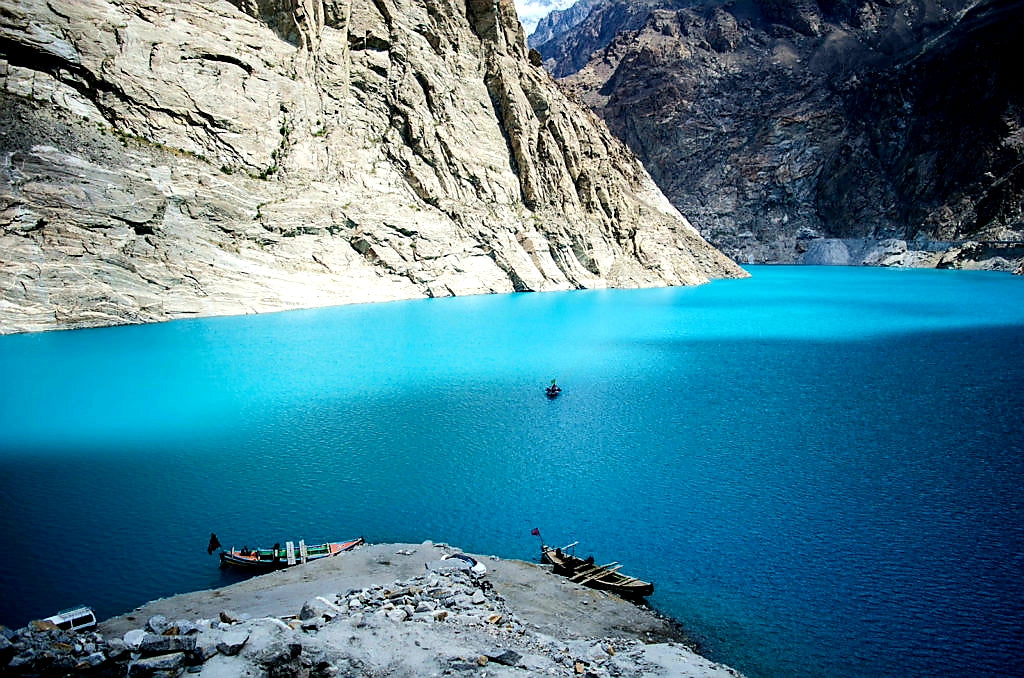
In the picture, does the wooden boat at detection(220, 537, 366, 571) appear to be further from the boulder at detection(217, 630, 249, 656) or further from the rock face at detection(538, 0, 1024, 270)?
the rock face at detection(538, 0, 1024, 270)

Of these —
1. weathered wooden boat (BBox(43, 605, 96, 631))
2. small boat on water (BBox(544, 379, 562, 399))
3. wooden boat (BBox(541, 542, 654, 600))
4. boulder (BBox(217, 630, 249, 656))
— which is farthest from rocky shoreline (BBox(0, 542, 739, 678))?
small boat on water (BBox(544, 379, 562, 399))

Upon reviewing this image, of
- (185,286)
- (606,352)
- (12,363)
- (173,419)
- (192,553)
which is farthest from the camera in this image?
(185,286)

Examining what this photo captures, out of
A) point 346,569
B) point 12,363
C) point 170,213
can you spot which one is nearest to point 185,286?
point 170,213

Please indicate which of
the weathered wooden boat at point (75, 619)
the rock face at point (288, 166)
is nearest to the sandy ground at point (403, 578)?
the weathered wooden boat at point (75, 619)

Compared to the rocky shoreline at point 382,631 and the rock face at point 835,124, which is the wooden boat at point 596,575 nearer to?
the rocky shoreline at point 382,631

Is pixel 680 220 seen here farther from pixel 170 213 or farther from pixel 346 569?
pixel 346 569

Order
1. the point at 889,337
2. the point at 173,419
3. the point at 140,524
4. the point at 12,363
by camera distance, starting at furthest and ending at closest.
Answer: the point at 889,337, the point at 12,363, the point at 173,419, the point at 140,524
